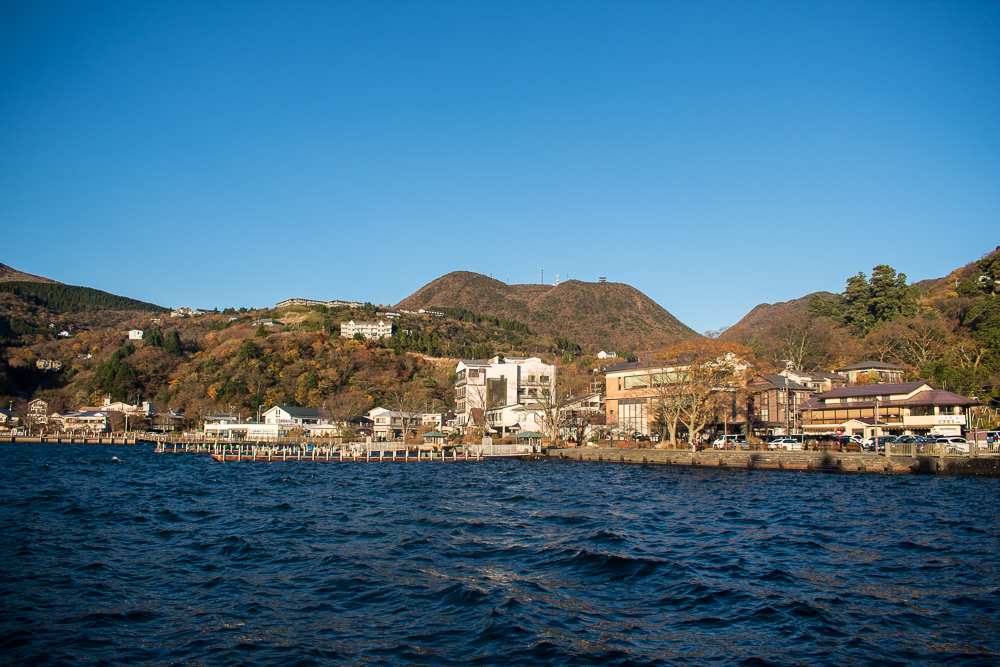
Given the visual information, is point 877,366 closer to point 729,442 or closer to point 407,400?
point 729,442

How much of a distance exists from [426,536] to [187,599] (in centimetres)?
743

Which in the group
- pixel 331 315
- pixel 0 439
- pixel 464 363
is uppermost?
pixel 331 315

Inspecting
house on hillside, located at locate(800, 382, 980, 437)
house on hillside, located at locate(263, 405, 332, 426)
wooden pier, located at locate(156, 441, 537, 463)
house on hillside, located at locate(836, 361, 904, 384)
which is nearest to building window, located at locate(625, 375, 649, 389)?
wooden pier, located at locate(156, 441, 537, 463)

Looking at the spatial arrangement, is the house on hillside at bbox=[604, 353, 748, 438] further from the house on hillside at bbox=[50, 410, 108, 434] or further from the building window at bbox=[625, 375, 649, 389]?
the house on hillside at bbox=[50, 410, 108, 434]

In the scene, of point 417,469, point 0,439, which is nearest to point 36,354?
point 0,439

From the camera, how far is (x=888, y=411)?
48312 mm

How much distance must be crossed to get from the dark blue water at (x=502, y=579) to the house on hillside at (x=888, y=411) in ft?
72.5

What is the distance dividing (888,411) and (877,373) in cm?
1333

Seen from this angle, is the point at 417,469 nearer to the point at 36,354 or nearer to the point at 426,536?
the point at 426,536

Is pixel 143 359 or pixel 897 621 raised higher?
pixel 143 359

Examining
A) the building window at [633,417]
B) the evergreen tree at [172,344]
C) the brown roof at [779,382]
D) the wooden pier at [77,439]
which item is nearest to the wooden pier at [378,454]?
the building window at [633,417]

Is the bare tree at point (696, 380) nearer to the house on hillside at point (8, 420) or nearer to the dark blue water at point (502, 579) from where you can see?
the dark blue water at point (502, 579)

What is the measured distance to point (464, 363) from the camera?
8600 cm

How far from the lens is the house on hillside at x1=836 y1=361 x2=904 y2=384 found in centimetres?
5933
